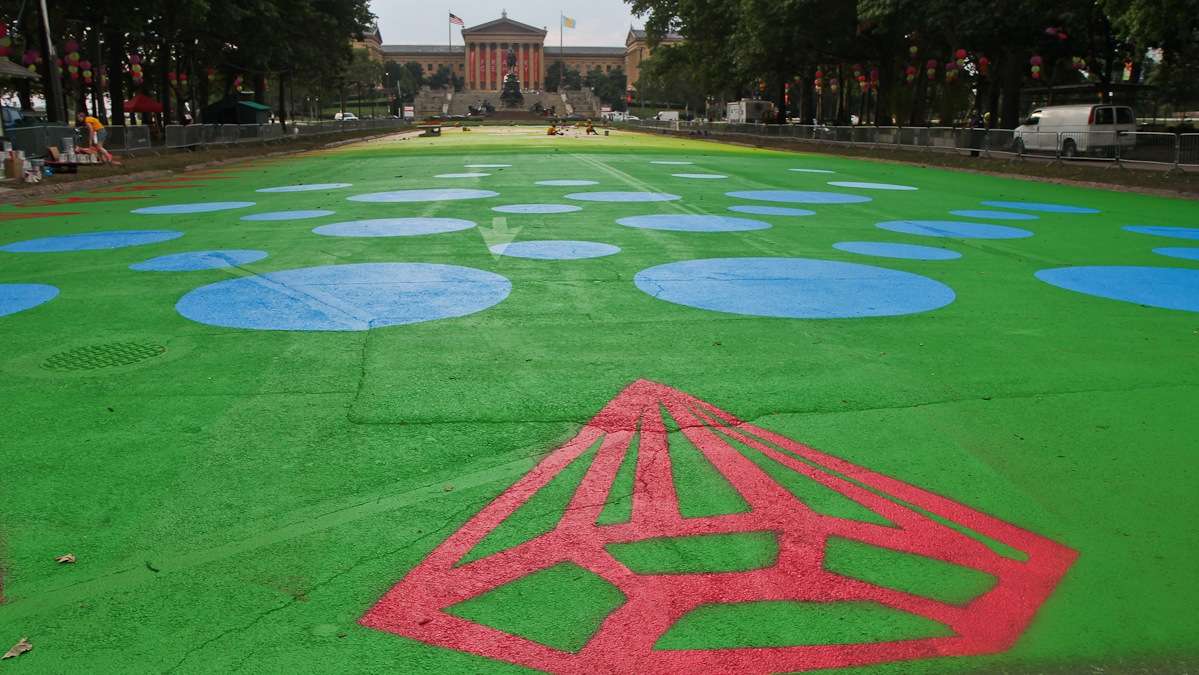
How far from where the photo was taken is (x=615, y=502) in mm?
3936

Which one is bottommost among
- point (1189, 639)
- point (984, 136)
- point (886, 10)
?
point (1189, 639)

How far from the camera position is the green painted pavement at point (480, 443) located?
9.93 feet

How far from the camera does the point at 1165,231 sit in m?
13.3

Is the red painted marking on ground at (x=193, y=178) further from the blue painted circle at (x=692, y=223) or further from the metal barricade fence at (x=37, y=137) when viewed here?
the blue painted circle at (x=692, y=223)

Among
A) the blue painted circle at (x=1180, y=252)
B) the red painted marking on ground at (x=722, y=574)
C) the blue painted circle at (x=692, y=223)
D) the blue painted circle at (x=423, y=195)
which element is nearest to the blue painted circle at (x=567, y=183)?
the blue painted circle at (x=423, y=195)

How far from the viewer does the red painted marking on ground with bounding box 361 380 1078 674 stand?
2.88 meters

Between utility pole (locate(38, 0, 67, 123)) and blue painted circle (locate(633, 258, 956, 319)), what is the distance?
67.8 feet

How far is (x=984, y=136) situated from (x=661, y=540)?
31798mm

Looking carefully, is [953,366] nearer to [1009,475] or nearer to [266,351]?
[1009,475]

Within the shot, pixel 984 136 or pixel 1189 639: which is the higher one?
pixel 984 136

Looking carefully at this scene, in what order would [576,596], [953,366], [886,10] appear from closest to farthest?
[576,596] < [953,366] < [886,10]

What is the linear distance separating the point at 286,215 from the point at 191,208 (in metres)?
2.53

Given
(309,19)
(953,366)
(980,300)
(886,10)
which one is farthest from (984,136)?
(309,19)

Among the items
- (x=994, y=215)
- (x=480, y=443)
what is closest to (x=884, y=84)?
(x=994, y=215)
